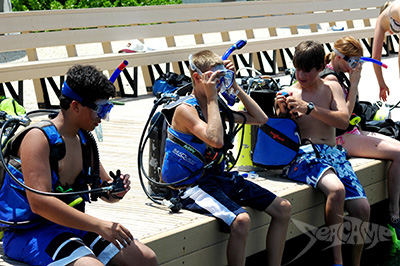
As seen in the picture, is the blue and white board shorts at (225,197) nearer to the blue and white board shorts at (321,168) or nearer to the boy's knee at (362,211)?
the blue and white board shorts at (321,168)

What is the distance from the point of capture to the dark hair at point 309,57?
169 inches

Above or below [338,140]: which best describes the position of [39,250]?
above

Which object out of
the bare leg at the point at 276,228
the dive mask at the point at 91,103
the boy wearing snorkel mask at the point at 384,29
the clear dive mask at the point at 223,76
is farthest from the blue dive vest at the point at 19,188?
the boy wearing snorkel mask at the point at 384,29

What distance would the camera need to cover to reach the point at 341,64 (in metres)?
4.88

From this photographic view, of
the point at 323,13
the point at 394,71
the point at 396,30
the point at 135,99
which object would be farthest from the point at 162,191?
the point at 323,13

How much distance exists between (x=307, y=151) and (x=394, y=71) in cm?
596

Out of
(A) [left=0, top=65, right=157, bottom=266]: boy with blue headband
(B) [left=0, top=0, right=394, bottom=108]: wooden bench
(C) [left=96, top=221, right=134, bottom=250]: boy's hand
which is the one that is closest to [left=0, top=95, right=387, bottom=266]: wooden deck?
(A) [left=0, top=65, right=157, bottom=266]: boy with blue headband

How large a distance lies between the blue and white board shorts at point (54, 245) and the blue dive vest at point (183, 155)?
2.66 feet

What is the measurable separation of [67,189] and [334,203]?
1.94 m

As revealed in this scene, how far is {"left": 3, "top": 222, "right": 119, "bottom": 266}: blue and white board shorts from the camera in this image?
2.77m

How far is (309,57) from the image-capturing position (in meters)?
4.28

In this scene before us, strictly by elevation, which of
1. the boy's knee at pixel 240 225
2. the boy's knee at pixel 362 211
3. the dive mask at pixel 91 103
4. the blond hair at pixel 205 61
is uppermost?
the dive mask at pixel 91 103

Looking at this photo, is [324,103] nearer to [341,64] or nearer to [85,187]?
[341,64]

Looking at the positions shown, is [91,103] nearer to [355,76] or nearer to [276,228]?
[276,228]
